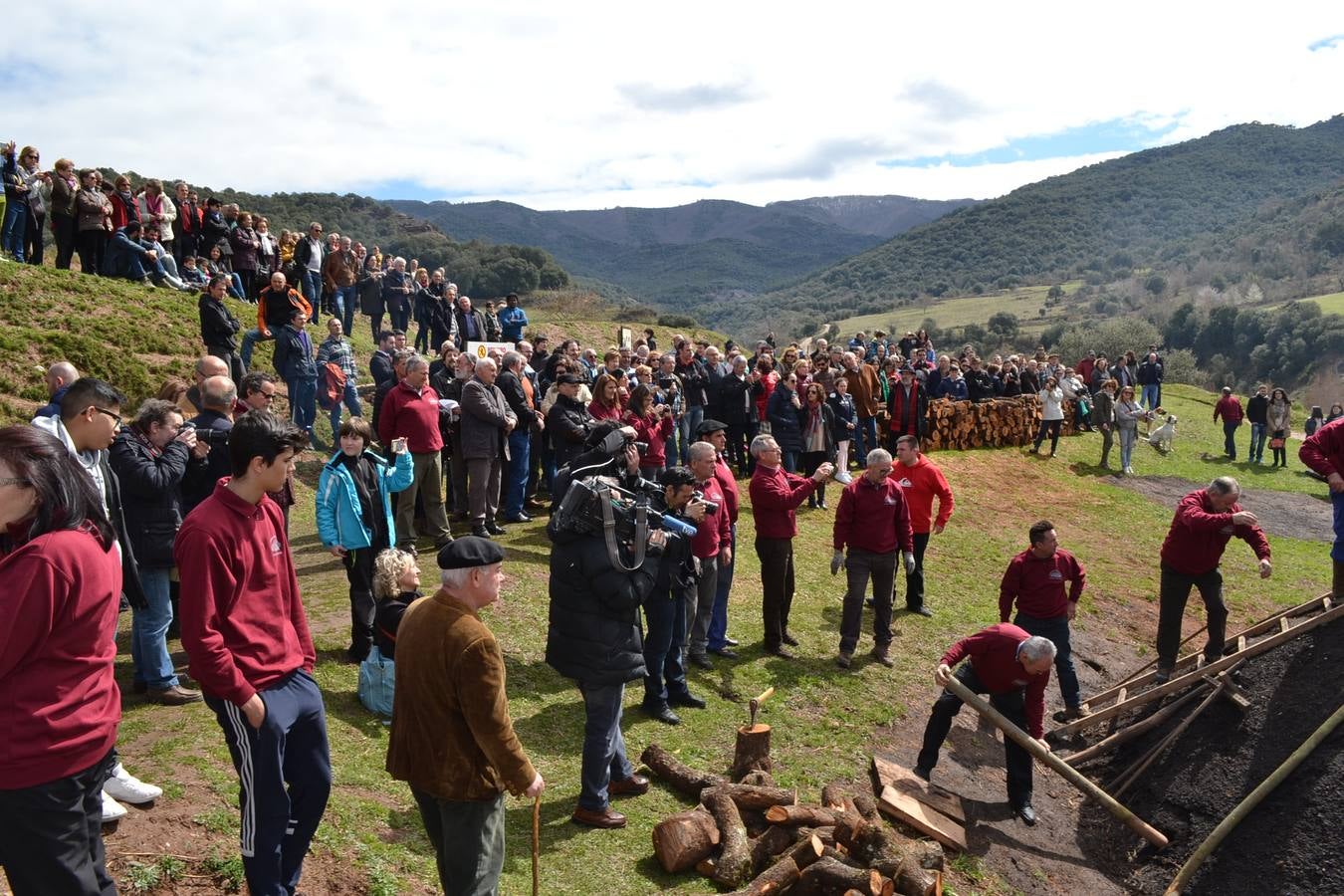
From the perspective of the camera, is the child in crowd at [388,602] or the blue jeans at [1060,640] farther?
the blue jeans at [1060,640]

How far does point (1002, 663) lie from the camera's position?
7336mm

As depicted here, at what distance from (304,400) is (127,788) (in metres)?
9.36

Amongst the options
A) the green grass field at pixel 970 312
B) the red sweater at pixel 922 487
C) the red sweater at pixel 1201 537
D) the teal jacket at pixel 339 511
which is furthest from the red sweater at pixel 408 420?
the green grass field at pixel 970 312

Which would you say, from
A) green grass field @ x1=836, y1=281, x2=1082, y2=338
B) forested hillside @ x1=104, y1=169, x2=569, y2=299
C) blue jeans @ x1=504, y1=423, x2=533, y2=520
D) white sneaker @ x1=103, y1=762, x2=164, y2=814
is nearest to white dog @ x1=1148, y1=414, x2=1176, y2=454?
blue jeans @ x1=504, y1=423, x2=533, y2=520

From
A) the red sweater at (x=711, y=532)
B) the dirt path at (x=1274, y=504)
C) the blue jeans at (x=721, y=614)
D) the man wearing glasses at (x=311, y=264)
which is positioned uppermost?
the man wearing glasses at (x=311, y=264)

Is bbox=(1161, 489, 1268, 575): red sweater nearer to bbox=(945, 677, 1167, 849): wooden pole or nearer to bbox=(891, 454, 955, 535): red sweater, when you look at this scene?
bbox=(891, 454, 955, 535): red sweater

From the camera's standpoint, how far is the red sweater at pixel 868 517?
9.21m

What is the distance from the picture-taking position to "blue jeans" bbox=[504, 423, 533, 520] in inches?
456

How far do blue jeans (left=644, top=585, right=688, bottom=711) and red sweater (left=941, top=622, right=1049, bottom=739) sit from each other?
2.24 meters

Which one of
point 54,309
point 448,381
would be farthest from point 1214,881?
point 54,309

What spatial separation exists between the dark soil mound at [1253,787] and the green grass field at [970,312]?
78.6 m

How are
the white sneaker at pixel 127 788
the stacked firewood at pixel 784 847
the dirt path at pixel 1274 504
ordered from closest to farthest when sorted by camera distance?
the white sneaker at pixel 127 788, the stacked firewood at pixel 784 847, the dirt path at pixel 1274 504

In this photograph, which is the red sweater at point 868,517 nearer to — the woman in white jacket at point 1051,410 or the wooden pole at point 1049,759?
the wooden pole at point 1049,759

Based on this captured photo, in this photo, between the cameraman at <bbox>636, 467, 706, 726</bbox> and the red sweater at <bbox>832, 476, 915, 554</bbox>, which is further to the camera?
the red sweater at <bbox>832, 476, 915, 554</bbox>
